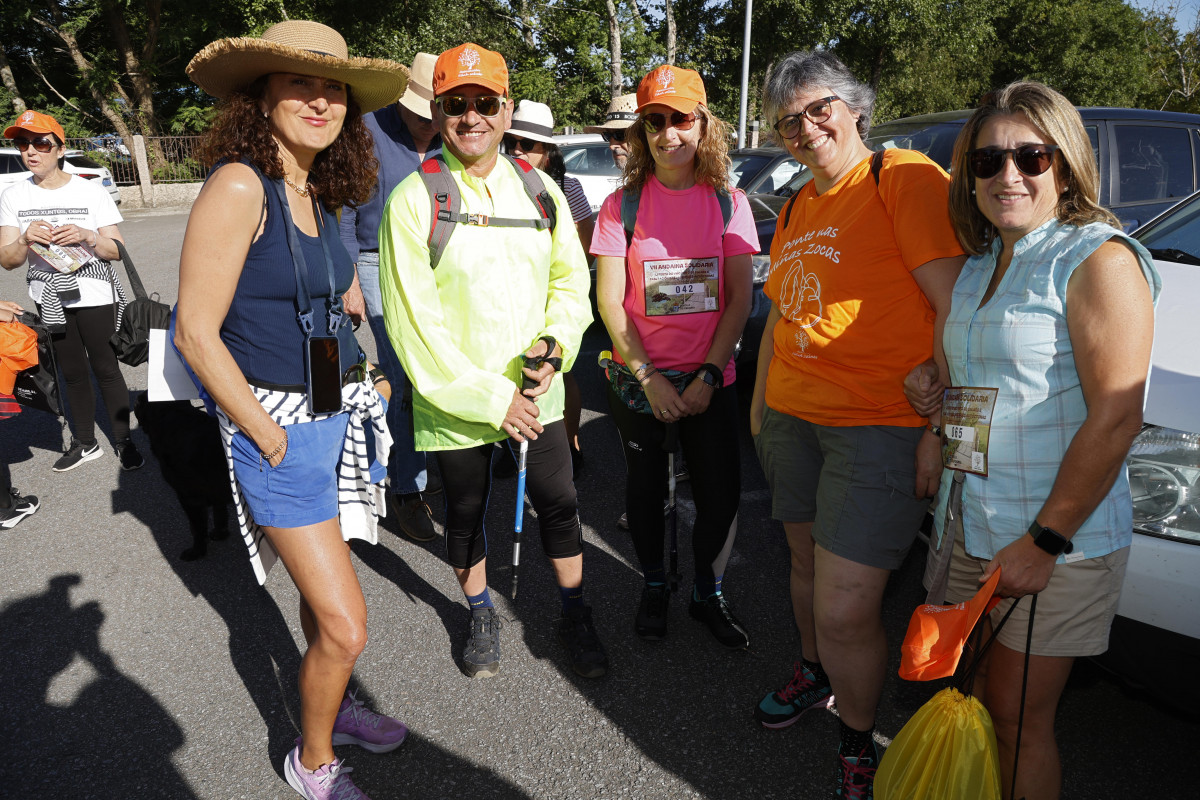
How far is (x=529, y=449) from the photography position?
258cm

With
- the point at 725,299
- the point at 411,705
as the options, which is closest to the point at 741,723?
the point at 411,705

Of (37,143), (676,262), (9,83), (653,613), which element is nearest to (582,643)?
(653,613)

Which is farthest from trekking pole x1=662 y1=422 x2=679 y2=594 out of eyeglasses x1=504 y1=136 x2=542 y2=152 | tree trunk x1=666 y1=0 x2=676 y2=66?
tree trunk x1=666 y1=0 x2=676 y2=66

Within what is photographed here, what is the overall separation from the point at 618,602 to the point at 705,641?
0.42m

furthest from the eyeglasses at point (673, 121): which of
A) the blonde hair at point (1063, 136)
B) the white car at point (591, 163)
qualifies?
the white car at point (591, 163)

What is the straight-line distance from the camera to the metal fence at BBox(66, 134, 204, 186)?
21094 mm

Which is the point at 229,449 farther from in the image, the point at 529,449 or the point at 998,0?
the point at 998,0

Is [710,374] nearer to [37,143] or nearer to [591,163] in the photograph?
[37,143]

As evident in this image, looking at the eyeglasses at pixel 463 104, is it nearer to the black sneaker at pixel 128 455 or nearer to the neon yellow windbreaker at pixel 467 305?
the neon yellow windbreaker at pixel 467 305

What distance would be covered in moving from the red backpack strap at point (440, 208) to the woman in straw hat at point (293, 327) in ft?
0.71

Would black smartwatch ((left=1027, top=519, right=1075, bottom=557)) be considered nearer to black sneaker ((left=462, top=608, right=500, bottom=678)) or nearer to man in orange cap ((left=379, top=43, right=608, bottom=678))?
man in orange cap ((left=379, top=43, right=608, bottom=678))

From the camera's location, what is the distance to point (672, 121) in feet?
8.46

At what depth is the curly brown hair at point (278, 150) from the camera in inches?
75.6

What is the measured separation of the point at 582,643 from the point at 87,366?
3541 mm
